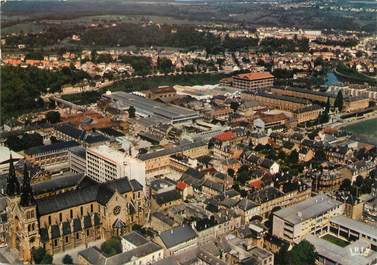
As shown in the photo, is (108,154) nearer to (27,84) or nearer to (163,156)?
(163,156)

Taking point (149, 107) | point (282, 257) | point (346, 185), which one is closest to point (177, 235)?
point (282, 257)

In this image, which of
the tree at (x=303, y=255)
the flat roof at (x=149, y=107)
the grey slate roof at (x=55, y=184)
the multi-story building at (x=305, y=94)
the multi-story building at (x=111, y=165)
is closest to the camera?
the tree at (x=303, y=255)

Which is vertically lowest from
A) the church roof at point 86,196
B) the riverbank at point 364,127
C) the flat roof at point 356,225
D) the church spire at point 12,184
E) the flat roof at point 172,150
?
the riverbank at point 364,127

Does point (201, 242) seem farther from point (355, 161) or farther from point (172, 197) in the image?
point (355, 161)

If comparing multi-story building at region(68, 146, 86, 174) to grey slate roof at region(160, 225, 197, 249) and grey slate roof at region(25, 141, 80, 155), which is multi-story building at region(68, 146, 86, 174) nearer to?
grey slate roof at region(25, 141, 80, 155)

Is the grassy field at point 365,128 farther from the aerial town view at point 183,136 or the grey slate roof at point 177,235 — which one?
the grey slate roof at point 177,235

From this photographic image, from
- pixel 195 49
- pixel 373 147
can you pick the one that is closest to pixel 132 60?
pixel 195 49

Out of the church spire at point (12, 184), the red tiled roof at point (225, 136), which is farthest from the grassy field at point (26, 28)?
the church spire at point (12, 184)
